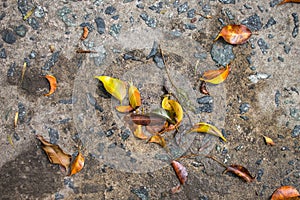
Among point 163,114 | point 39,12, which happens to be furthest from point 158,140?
point 39,12

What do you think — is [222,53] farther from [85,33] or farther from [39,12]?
[39,12]

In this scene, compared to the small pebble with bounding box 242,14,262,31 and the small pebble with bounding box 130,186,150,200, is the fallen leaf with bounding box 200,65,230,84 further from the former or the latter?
the small pebble with bounding box 130,186,150,200

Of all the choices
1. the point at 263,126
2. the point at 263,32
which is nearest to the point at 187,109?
the point at 263,126

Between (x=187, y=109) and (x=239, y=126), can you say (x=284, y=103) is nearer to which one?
(x=239, y=126)

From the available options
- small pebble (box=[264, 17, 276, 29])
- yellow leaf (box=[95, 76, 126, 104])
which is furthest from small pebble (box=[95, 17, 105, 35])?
small pebble (box=[264, 17, 276, 29])

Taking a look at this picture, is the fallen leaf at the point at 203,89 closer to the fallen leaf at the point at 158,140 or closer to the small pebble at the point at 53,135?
the fallen leaf at the point at 158,140

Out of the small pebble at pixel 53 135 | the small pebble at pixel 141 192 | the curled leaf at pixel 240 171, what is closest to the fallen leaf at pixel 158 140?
the small pebble at pixel 141 192

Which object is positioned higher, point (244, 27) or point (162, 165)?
point (244, 27)
